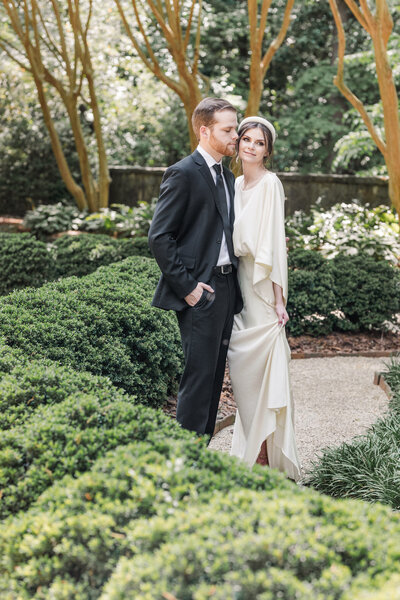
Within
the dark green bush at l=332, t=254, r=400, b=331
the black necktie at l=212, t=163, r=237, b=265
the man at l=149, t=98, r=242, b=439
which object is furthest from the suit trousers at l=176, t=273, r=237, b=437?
the dark green bush at l=332, t=254, r=400, b=331

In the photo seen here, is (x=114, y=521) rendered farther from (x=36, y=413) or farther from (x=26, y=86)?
(x=26, y=86)

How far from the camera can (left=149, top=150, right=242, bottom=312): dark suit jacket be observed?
Answer: 10.8 feet

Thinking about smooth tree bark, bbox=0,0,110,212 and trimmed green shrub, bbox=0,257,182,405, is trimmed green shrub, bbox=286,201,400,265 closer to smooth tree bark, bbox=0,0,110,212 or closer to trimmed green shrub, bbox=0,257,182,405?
trimmed green shrub, bbox=0,257,182,405

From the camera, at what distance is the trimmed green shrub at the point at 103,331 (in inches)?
154

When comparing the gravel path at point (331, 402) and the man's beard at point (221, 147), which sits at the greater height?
the man's beard at point (221, 147)

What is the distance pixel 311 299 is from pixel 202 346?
4.08 meters

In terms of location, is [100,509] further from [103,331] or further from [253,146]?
[103,331]

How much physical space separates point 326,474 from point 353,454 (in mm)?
244

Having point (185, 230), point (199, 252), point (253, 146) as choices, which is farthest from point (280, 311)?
point (253, 146)

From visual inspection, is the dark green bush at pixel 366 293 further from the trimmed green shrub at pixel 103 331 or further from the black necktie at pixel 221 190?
the black necktie at pixel 221 190

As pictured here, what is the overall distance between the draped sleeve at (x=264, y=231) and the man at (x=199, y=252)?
0.28 ft

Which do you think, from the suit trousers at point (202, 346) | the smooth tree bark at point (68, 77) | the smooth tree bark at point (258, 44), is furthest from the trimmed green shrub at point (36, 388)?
the smooth tree bark at point (68, 77)

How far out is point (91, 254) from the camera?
27.7 feet

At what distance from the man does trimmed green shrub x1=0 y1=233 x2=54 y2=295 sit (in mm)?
4990
